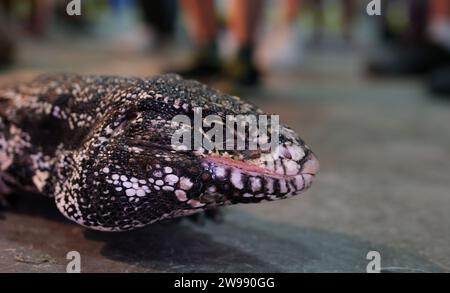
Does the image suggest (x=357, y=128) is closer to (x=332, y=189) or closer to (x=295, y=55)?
(x=332, y=189)

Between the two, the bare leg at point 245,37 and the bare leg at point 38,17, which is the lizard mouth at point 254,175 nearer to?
the bare leg at point 245,37

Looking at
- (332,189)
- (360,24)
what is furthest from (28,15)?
(332,189)

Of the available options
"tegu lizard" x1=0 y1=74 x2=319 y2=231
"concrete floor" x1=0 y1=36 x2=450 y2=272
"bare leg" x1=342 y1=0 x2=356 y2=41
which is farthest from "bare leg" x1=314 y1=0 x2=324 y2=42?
"tegu lizard" x1=0 y1=74 x2=319 y2=231

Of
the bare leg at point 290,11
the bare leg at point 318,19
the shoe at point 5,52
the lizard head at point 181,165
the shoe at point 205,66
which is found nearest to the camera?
the lizard head at point 181,165

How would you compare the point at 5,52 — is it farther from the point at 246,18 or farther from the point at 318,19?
the point at 318,19

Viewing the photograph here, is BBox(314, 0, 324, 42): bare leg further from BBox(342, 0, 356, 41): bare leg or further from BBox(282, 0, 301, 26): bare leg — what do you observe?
BBox(282, 0, 301, 26): bare leg

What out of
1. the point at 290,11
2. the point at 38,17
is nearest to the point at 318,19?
the point at 290,11

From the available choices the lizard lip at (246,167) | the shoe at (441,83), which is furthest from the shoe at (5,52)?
the lizard lip at (246,167)
